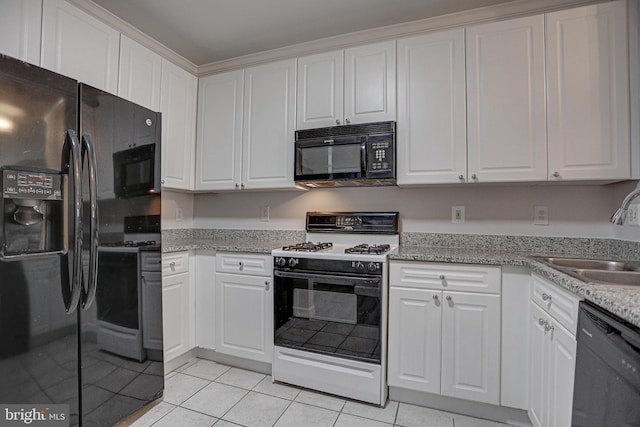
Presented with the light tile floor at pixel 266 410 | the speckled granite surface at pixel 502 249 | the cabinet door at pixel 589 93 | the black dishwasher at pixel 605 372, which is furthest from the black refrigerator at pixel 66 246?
the cabinet door at pixel 589 93

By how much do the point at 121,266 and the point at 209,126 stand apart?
1423mm

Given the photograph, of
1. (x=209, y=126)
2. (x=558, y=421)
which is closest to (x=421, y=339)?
(x=558, y=421)

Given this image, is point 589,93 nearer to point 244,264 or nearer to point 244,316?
point 244,264

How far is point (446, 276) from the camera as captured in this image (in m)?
1.73

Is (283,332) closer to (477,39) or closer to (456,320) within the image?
(456,320)

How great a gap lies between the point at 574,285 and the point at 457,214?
115 cm

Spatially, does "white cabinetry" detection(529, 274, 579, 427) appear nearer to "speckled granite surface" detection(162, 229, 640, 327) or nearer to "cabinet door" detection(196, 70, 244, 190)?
"speckled granite surface" detection(162, 229, 640, 327)

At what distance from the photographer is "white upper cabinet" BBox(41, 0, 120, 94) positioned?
1605 mm

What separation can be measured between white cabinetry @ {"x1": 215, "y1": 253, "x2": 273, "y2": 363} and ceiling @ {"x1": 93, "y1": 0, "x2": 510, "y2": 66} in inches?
65.1

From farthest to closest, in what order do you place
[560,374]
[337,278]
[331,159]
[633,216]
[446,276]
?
[331,159]
[337,278]
[446,276]
[633,216]
[560,374]

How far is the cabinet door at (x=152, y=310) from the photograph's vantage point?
5.68ft

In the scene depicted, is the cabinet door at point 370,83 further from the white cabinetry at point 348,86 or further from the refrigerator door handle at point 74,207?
the refrigerator door handle at point 74,207

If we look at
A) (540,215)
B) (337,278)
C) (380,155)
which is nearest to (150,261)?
(337,278)

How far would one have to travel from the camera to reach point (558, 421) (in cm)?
123
